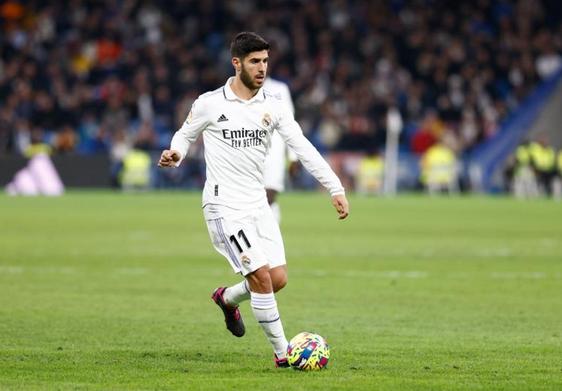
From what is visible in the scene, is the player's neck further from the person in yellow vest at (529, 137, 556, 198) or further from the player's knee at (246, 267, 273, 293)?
Answer: the person in yellow vest at (529, 137, 556, 198)

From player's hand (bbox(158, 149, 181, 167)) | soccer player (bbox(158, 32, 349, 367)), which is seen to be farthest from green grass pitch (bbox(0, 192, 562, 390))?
player's hand (bbox(158, 149, 181, 167))

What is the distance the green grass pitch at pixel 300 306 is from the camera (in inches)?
331

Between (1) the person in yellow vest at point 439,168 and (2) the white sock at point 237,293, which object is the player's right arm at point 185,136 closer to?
(2) the white sock at point 237,293

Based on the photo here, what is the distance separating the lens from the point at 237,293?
9.51 m

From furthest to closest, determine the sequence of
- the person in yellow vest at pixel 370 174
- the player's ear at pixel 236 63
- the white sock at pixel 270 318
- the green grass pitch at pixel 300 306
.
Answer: the person in yellow vest at pixel 370 174
the player's ear at pixel 236 63
the white sock at pixel 270 318
the green grass pitch at pixel 300 306

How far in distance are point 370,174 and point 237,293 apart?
31.4m

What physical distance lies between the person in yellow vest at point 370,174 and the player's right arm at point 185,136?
103 feet

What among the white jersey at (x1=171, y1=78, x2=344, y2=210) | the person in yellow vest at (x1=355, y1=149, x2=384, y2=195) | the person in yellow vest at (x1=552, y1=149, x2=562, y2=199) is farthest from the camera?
the person in yellow vest at (x1=355, y1=149, x2=384, y2=195)

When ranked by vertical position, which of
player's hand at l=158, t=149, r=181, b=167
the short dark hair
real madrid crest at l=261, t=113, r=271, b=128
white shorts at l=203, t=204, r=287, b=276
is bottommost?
white shorts at l=203, t=204, r=287, b=276

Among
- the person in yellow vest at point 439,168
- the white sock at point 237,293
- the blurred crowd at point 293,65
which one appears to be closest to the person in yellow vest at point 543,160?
the blurred crowd at point 293,65

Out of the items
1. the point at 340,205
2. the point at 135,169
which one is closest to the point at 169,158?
the point at 340,205

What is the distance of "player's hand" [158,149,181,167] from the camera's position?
8828mm

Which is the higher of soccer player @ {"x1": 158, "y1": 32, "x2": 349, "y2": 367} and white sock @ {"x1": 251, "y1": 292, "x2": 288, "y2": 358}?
soccer player @ {"x1": 158, "y1": 32, "x2": 349, "y2": 367}

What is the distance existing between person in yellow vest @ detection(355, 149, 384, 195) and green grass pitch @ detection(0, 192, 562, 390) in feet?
46.6
